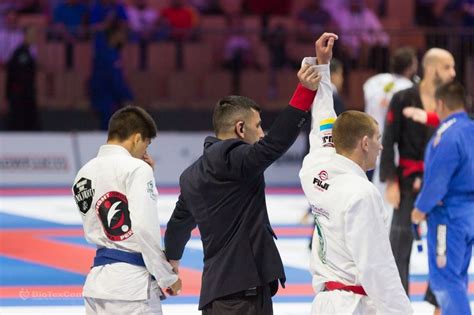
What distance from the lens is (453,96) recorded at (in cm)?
806

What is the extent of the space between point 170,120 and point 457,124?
12.6 m

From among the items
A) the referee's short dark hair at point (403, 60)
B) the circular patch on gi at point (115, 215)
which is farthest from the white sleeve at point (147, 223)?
the referee's short dark hair at point (403, 60)

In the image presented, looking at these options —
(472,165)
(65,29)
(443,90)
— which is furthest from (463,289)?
(65,29)

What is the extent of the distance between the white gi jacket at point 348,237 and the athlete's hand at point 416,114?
10.3ft

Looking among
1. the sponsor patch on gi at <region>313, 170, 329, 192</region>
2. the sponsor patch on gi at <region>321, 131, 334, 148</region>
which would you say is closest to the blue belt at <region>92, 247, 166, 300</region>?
the sponsor patch on gi at <region>313, 170, 329, 192</region>

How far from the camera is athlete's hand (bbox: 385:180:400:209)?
31.7 feet

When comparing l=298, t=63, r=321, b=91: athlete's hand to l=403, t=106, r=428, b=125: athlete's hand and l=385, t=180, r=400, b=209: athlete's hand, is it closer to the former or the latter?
l=403, t=106, r=428, b=125: athlete's hand

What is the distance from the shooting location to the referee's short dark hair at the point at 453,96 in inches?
317

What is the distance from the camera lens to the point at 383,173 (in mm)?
9664

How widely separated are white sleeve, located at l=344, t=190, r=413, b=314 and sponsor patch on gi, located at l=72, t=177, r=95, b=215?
5.70 ft

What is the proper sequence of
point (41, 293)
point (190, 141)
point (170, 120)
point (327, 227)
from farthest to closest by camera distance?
point (170, 120) < point (190, 141) < point (41, 293) < point (327, 227)

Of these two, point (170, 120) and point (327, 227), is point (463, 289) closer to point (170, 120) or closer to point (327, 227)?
point (327, 227)

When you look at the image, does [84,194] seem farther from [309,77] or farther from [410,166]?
[410,166]

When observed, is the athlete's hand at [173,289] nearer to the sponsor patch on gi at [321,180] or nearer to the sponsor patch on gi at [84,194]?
the sponsor patch on gi at [84,194]
